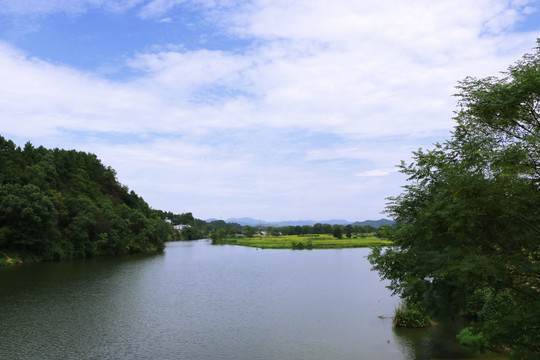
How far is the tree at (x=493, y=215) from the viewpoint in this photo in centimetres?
788

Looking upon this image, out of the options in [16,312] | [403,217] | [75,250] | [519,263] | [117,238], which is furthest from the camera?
[117,238]

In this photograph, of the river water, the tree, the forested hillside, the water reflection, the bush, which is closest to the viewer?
the tree

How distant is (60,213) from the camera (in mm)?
64875

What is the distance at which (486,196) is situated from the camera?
7.96 m

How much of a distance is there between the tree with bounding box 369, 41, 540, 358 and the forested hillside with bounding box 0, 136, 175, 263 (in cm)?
5858

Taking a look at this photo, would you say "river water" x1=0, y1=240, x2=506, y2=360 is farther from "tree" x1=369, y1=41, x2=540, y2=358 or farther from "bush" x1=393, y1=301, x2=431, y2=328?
"tree" x1=369, y1=41, x2=540, y2=358

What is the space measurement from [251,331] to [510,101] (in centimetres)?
1957

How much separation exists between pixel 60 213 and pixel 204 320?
168ft

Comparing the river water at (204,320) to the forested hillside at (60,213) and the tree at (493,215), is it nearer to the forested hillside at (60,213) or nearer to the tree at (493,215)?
the tree at (493,215)

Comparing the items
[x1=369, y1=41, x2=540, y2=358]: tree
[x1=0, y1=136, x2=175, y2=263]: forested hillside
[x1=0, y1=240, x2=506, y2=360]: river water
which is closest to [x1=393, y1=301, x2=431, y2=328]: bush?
[x1=0, y1=240, x2=506, y2=360]: river water

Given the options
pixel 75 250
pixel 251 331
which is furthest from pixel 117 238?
pixel 251 331

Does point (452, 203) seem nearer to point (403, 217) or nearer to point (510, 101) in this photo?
point (510, 101)

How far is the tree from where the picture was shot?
7879 mm

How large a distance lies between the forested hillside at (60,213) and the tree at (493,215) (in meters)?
58.6
